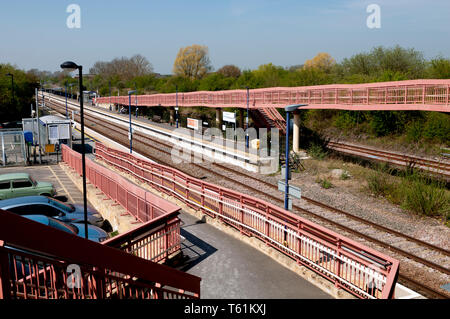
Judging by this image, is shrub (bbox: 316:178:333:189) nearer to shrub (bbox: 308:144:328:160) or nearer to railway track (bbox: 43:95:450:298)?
railway track (bbox: 43:95:450:298)

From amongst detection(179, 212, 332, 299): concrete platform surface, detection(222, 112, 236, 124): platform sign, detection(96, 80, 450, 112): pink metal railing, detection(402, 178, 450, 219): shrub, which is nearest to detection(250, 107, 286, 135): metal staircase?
detection(96, 80, 450, 112): pink metal railing

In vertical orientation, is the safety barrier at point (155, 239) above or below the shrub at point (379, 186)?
above

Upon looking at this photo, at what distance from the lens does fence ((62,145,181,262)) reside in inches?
344

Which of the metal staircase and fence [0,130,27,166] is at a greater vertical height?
the metal staircase

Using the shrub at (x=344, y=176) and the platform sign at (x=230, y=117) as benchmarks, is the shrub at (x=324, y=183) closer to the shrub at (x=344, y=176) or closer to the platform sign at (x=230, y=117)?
the shrub at (x=344, y=176)

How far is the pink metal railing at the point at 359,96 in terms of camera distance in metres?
20.7

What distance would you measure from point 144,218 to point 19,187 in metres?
8.52

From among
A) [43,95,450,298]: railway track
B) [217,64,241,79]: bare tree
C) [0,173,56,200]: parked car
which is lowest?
[43,95,450,298]: railway track

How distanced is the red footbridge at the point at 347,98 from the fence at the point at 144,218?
47.7 ft

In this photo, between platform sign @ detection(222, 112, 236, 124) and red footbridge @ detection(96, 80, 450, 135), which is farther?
platform sign @ detection(222, 112, 236, 124)

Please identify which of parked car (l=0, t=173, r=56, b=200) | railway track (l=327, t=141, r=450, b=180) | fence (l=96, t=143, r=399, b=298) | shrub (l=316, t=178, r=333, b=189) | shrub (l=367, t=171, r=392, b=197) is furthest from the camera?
railway track (l=327, t=141, r=450, b=180)

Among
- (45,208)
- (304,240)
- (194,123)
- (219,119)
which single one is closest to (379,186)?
A: (304,240)
